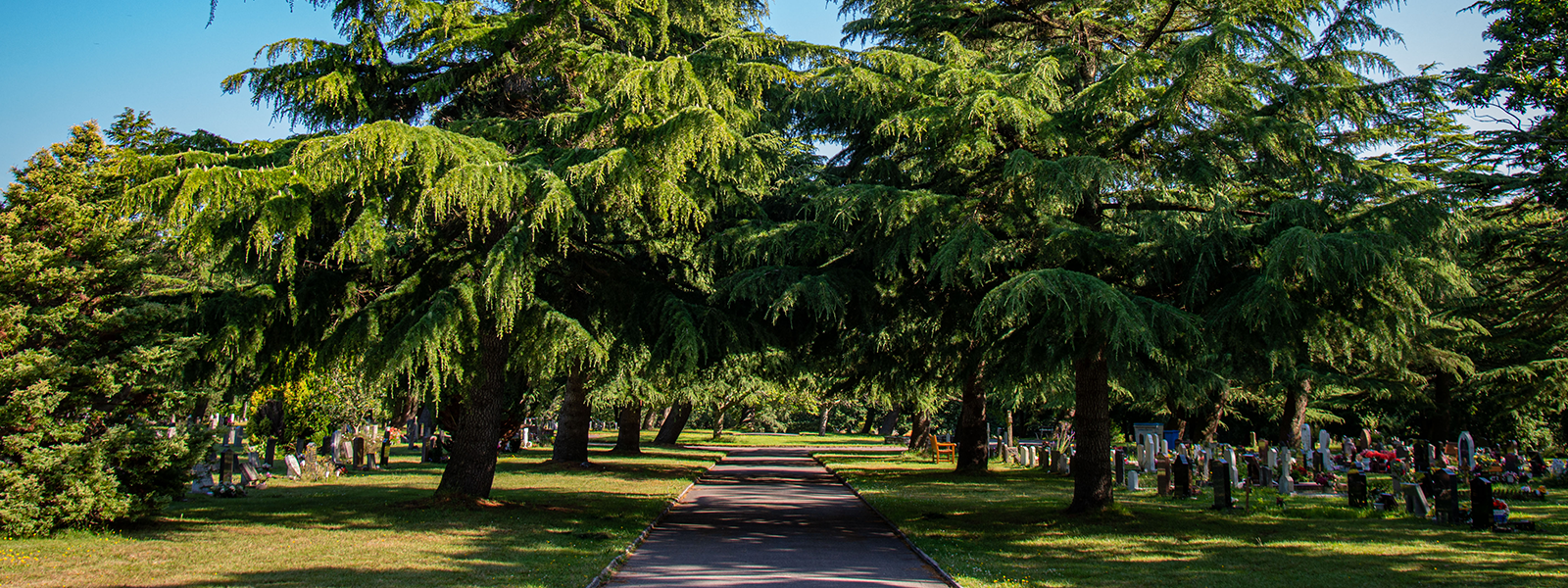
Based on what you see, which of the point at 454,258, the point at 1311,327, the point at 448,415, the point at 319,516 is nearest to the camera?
the point at 1311,327

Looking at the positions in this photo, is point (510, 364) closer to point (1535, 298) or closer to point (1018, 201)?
point (1018, 201)

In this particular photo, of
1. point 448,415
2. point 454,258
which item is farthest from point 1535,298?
point 448,415

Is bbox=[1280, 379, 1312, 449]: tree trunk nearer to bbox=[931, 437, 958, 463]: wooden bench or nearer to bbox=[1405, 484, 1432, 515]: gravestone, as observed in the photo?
bbox=[931, 437, 958, 463]: wooden bench

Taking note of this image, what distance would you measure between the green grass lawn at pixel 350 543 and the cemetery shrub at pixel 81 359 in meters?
0.52

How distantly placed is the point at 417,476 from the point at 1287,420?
28500 mm

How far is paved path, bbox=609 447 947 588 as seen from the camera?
848cm

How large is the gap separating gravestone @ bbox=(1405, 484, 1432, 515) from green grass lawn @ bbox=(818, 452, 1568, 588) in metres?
0.23

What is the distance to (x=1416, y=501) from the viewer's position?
13.5 m

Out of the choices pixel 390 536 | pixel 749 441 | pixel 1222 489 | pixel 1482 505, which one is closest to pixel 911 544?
pixel 390 536

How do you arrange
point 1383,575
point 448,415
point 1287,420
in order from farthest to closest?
1. point 1287,420
2. point 448,415
3. point 1383,575

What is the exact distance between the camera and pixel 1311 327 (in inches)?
399

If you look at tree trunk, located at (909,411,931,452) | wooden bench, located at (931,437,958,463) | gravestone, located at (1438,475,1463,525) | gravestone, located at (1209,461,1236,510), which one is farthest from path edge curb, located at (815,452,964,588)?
tree trunk, located at (909,411,931,452)

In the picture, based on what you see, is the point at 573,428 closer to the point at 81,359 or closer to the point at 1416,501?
the point at 81,359

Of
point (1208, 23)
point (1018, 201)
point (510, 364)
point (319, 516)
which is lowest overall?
point (319, 516)
